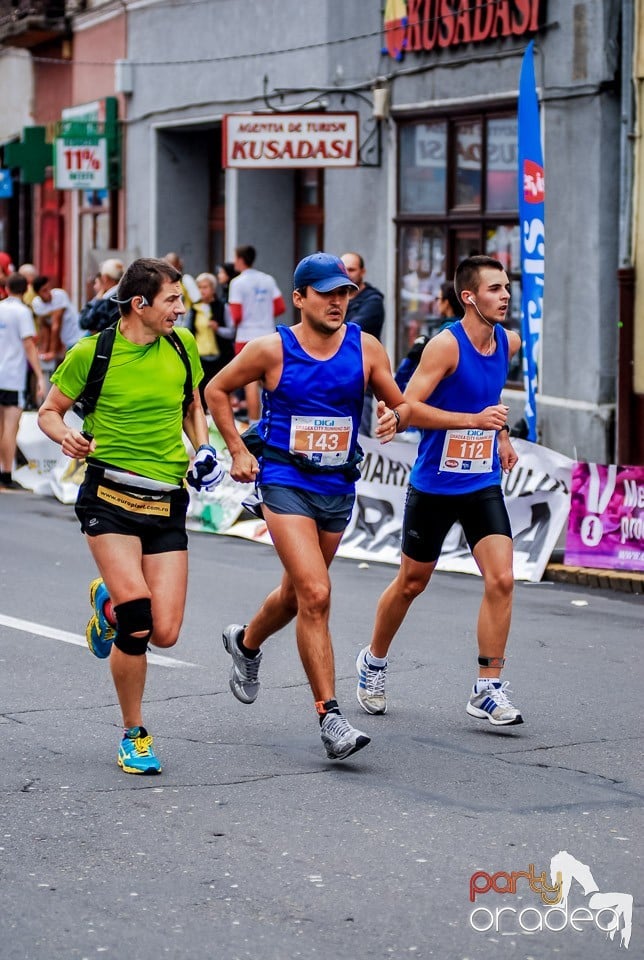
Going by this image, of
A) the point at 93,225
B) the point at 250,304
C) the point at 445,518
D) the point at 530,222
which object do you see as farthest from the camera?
the point at 93,225

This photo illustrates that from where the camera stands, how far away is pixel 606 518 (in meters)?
12.2

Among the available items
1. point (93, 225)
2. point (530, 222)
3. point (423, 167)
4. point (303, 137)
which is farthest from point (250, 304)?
point (93, 225)

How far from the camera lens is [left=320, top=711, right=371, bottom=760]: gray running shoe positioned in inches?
263

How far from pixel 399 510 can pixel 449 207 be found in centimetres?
640

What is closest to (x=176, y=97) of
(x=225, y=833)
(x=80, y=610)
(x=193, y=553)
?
(x=193, y=553)

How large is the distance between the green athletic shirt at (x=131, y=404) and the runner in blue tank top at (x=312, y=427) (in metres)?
0.29

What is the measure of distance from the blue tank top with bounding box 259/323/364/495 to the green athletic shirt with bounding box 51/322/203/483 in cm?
44

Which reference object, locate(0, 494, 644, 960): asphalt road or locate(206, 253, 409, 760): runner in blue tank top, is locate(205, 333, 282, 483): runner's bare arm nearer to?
locate(206, 253, 409, 760): runner in blue tank top

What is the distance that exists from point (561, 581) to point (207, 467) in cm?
592

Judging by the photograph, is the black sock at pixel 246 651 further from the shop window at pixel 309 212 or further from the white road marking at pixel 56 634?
the shop window at pixel 309 212

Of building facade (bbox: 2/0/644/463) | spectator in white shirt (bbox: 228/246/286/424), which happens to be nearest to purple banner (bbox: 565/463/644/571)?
building facade (bbox: 2/0/644/463)

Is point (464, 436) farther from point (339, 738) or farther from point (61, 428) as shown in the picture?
point (61, 428)

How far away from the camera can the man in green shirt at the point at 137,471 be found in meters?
6.71

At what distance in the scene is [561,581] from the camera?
12.3 m
